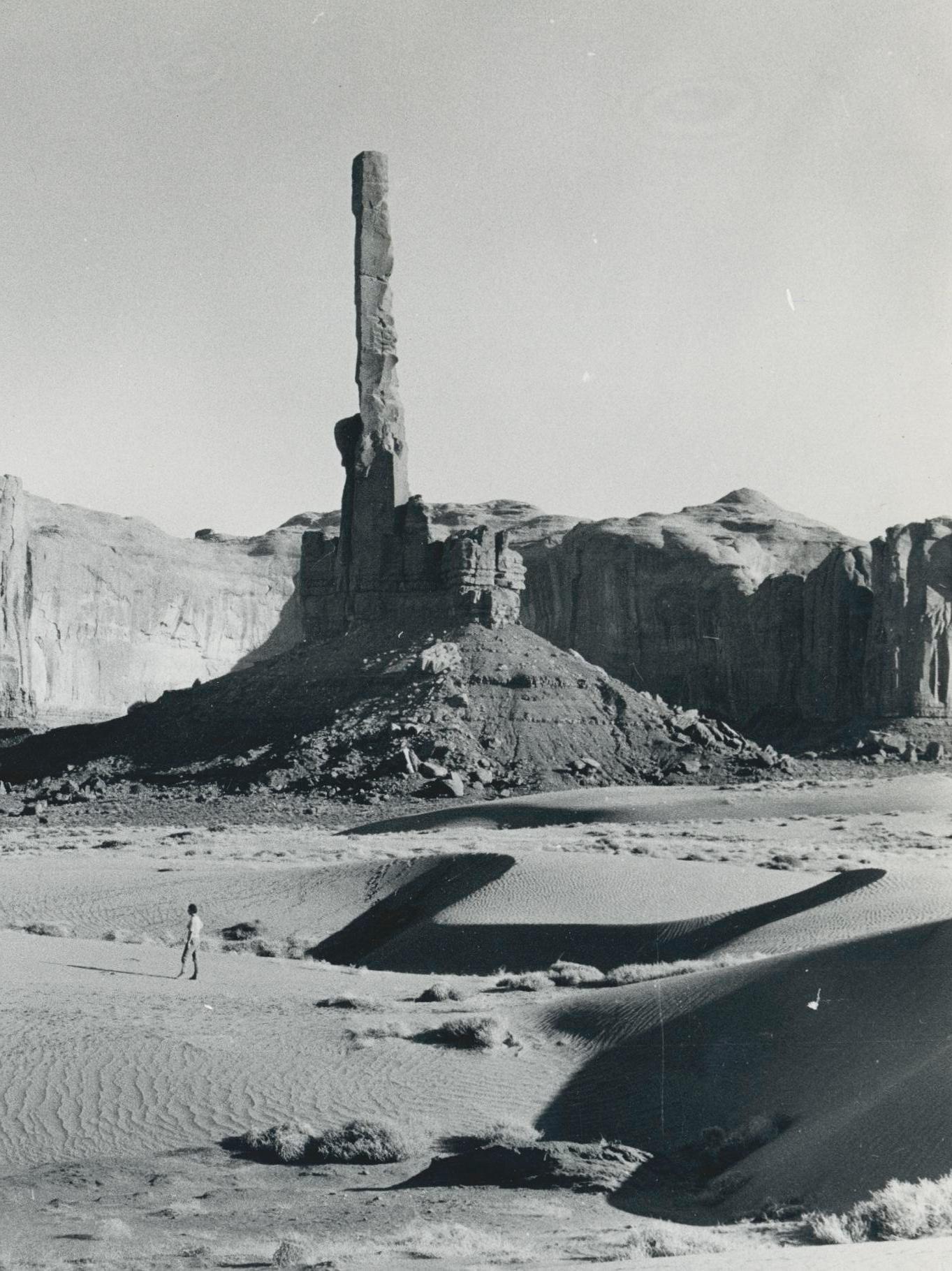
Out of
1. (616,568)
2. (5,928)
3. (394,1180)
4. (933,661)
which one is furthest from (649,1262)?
(616,568)

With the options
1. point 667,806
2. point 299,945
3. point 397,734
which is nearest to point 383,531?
point 397,734

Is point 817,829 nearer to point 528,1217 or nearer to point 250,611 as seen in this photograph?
point 528,1217

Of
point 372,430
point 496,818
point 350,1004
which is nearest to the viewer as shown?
point 350,1004

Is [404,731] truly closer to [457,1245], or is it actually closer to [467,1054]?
[467,1054]

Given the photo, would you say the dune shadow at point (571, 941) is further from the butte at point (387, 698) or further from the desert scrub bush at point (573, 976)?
the butte at point (387, 698)

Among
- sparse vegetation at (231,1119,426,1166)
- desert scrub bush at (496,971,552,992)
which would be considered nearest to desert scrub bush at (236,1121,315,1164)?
sparse vegetation at (231,1119,426,1166)

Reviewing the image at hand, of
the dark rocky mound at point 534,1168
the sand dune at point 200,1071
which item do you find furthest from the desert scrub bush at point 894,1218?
the sand dune at point 200,1071

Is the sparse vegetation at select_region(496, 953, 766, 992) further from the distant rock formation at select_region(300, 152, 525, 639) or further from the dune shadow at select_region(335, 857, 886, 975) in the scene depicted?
the distant rock formation at select_region(300, 152, 525, 639)

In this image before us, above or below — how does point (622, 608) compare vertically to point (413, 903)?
above
